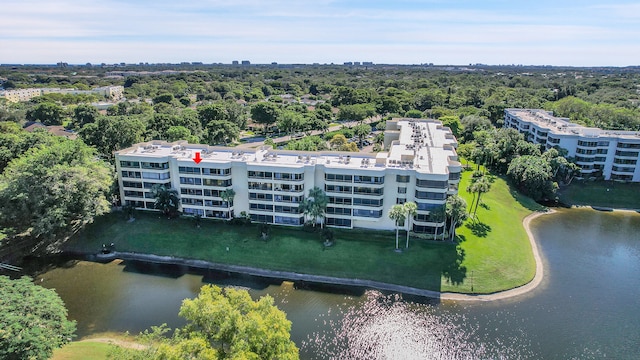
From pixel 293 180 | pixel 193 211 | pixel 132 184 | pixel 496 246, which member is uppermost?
pixel 293 180

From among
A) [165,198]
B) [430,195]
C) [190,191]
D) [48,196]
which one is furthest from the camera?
[190,191]

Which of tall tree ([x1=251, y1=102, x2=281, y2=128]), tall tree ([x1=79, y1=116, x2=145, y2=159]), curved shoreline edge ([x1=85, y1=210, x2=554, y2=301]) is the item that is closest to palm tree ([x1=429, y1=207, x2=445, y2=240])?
curved shoreline edge ([x1=85, y1=210, x2=554, y2=301])

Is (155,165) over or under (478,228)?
over

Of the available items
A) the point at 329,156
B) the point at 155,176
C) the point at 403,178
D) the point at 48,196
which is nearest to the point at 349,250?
the point at 403,178

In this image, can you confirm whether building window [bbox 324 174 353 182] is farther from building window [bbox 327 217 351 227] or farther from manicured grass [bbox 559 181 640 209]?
manicured grass [bbox 559 181 640 209]

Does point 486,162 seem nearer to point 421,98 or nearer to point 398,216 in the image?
point 398,216

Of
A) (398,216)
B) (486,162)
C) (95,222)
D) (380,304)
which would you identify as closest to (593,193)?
(486,162)

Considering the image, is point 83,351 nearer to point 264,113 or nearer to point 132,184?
point 132,184
